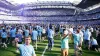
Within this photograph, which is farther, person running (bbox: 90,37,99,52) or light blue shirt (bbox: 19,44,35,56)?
person running (bbox: 90,37,99,52)

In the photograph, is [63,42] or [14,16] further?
[14,16]

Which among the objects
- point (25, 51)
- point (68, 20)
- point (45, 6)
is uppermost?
point (45, 6)

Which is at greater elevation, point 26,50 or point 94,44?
point 26,50

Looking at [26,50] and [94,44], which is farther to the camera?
[94,44]

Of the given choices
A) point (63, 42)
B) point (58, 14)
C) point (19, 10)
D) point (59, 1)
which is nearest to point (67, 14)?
point (58, 14)

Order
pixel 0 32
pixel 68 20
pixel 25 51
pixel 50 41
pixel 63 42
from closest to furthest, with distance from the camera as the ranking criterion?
pixel 25 51, pixel 63 42, pixel 50 41, pixel 0 32, pixel 68 20

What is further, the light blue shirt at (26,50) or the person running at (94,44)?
the person running at (94,44)

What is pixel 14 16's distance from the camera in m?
116

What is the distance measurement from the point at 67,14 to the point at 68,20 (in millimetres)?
8177

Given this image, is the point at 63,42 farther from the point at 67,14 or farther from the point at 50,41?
the point at 67,14

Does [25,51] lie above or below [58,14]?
below

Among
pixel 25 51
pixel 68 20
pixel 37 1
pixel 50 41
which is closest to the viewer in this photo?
pixel 25 51

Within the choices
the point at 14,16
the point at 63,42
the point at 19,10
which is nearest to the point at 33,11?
the point at 19,10

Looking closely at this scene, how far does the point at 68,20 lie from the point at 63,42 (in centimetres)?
10223
